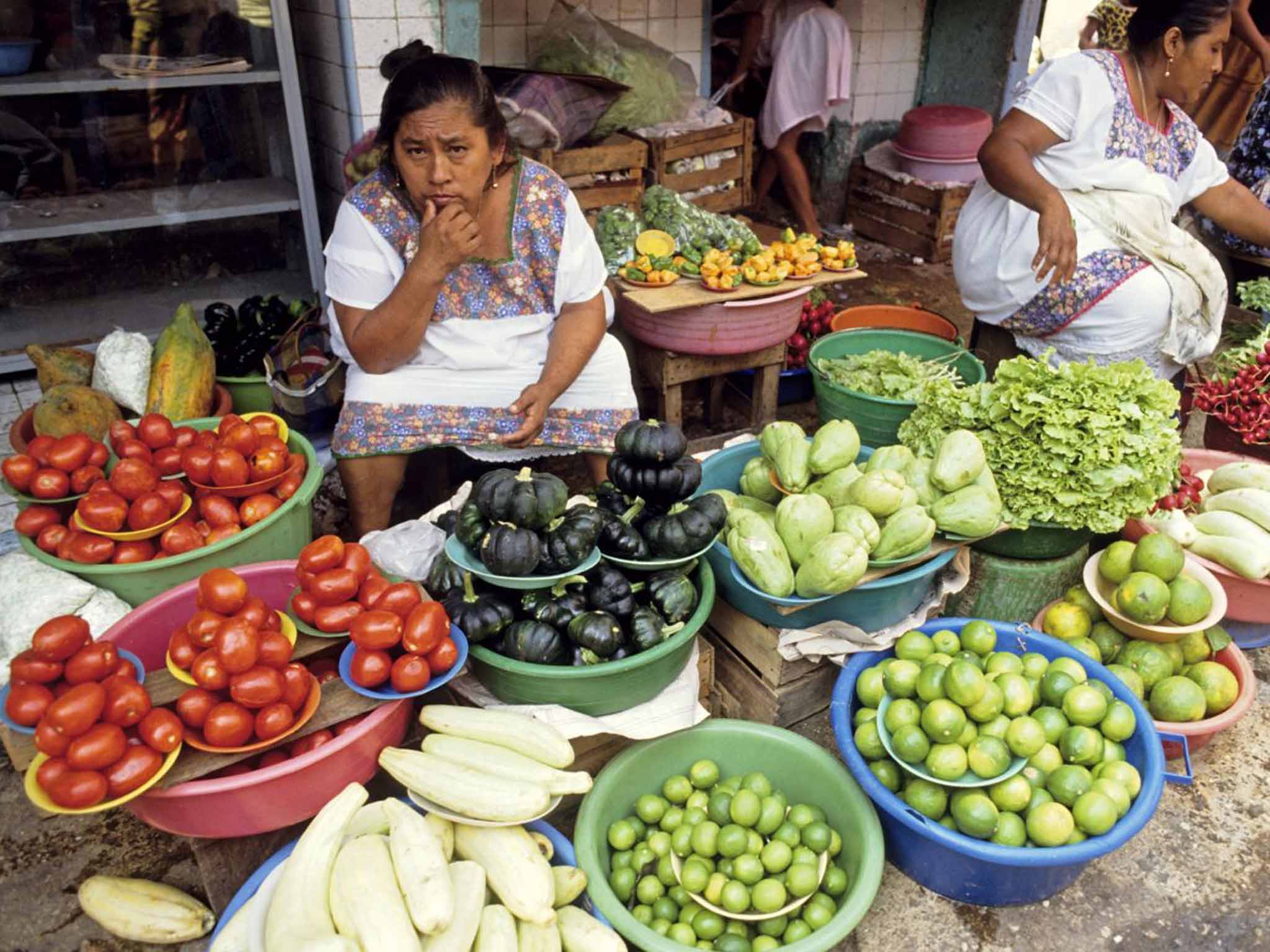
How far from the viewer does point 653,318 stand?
3.89 meters

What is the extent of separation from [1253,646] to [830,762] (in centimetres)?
191

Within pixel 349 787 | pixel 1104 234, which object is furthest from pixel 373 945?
pixel 1104 234

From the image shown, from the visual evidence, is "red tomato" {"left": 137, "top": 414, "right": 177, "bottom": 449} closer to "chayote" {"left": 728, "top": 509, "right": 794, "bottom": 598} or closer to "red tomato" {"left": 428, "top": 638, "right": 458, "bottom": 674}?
"red tomato" {"left": 428, "top": 638, "right": 458, "bottom": 674}

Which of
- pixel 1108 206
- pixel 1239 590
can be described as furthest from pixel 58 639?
pixel 1108 206

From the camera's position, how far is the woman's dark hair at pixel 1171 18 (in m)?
3.32

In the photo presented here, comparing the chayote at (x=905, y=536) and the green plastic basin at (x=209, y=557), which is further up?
the chayote at (x=905, y=536)

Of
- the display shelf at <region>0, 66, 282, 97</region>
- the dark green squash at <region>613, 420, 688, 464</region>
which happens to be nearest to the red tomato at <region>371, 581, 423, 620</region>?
the dark green squash at <region>613, 420, 688, 464</region>

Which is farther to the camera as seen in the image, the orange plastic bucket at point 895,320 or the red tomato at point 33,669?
the orange plastic bucket at point 895,320

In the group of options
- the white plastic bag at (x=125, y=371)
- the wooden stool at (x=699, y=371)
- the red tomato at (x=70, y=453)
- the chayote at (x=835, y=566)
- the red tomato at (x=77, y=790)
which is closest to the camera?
the red tomato at (x=77, y=790)

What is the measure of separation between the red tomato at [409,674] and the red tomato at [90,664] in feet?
1.89

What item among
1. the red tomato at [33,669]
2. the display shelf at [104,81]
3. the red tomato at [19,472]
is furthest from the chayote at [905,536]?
the display shelf at [104,81]

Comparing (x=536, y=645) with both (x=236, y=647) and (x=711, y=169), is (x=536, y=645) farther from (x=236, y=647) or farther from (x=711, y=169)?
(x=711, y=169)

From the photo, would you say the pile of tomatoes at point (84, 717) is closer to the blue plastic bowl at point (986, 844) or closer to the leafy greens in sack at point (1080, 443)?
the blue plastic bowl at point (986, 844)

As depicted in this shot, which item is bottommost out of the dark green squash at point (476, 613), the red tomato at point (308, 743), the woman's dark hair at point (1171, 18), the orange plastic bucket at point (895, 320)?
the orange plastic bucket at point (895, 320)
